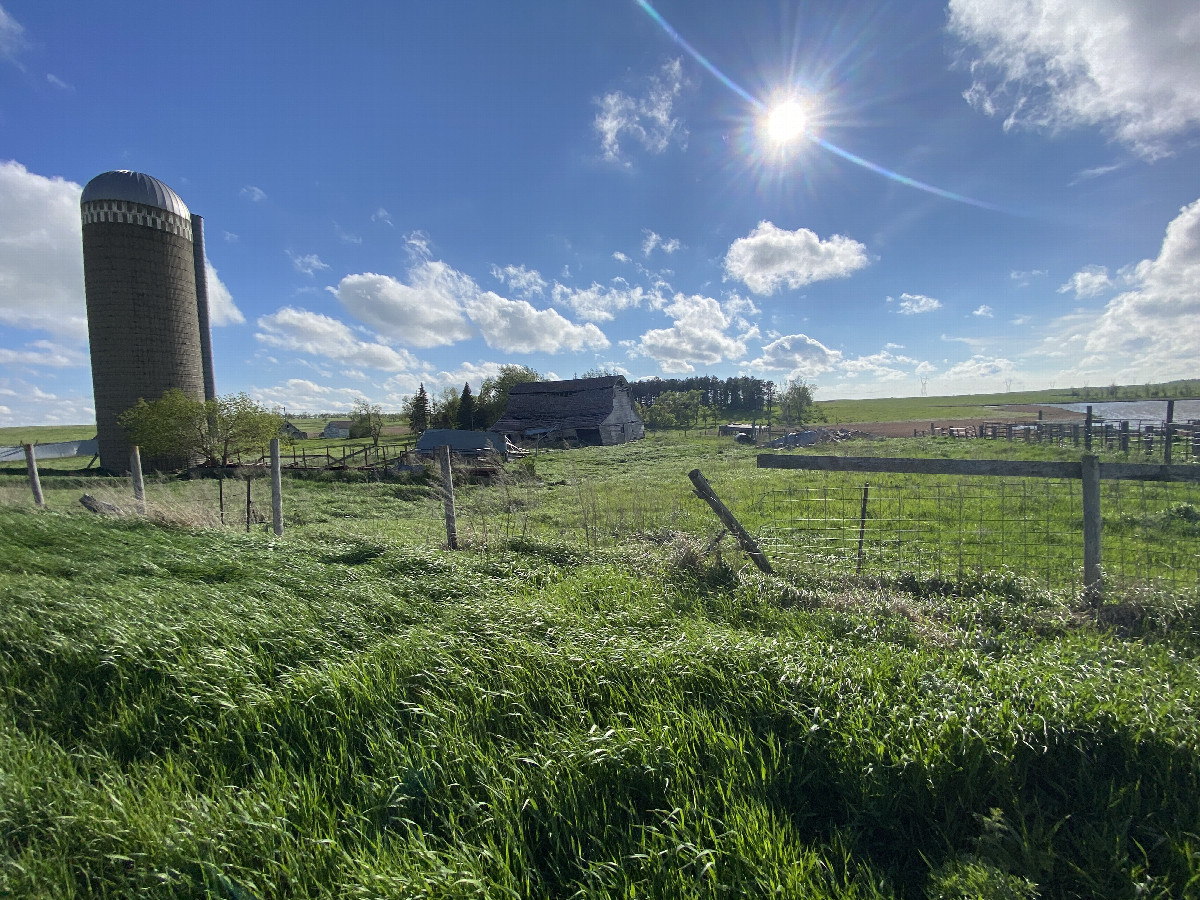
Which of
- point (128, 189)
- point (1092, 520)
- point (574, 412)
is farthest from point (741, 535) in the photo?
point (574, 412)

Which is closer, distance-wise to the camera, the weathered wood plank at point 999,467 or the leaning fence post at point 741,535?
the weathered wood plank at point 999,467

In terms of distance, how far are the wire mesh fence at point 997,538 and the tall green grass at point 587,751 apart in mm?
1472

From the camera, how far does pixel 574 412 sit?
A: 175 feet

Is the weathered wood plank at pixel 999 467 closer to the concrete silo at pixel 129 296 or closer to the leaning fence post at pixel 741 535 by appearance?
the leaning fence post at pixel 741 535

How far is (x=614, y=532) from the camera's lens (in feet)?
28.4

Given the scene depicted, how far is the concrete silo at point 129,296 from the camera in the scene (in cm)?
2998

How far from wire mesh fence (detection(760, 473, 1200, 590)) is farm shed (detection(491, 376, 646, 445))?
40.0m

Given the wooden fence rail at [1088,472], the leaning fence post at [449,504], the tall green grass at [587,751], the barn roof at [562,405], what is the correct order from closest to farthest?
the tall green grass at [587,751] → the wooden fence rail at [1088,472] → the leaning fence post at [449,504] → the barn roof at [562,405]

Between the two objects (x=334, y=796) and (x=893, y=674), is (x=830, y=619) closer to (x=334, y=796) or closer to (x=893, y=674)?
(x=893, y=674)

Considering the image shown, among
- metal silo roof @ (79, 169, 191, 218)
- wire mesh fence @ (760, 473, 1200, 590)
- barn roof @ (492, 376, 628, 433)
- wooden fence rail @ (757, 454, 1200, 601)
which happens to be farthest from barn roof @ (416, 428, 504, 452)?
wooden fence rail @ (757, 454, 1200, 601)

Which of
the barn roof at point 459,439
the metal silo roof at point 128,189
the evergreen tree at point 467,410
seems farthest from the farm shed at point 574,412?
the metal silo roof at point 128,189

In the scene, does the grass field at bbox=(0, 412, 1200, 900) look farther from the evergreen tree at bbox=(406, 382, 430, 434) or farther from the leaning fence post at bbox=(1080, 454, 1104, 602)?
the evergreen tree at bbox=(406, 382, 430, 434)

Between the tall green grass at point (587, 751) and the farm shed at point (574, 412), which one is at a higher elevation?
the farm shed at point (574, 412)

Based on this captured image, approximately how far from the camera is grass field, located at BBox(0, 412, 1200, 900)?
1.93m
